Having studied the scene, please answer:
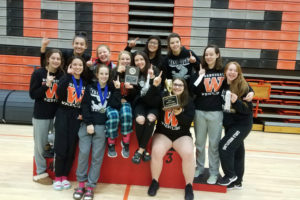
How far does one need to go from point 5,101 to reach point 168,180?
4.11 m

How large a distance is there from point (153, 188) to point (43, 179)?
49.9 inches

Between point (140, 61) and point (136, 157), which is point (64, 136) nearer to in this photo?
point (136, 157)

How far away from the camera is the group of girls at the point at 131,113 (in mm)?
2727

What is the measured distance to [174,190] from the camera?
2.94 m

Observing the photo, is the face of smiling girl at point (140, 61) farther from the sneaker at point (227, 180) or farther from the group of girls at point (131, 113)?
the sneaker at point (227, 180)

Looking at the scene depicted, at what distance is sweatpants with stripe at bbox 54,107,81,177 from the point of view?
2.75 metres

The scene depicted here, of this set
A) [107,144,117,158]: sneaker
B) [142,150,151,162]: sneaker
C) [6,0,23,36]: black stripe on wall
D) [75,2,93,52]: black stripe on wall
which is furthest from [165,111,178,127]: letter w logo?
[6,0,23,36]: black stripe on wall

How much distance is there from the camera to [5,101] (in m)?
5.33

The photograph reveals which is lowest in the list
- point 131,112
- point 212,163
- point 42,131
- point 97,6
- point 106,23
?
point 212,163

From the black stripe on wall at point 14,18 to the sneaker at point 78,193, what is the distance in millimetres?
4867

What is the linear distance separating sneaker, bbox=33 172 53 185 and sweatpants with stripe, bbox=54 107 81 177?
0.18m

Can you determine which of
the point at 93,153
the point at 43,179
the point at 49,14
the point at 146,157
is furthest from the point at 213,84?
the point at 49,14

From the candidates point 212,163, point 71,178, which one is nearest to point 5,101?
point 71,178

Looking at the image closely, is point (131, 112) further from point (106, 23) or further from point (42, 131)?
point (106, 23)
